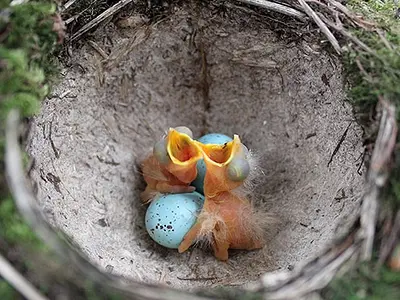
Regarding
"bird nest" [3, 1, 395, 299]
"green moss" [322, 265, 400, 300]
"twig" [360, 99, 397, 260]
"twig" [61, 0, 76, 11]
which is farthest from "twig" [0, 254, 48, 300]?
"twig" [61, 0, 76, 11]

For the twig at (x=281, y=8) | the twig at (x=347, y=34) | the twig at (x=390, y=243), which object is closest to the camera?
the twig at (x=390, y=243)

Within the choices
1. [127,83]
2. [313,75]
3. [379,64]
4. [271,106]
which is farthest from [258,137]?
[379,64]

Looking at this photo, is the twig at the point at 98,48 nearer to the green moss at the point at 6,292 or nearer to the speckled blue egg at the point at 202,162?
the speckled blue egg at the point at 202,162

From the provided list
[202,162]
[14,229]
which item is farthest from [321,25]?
[14,229]

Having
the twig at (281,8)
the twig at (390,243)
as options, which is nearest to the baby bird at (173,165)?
the twig at (281,8)

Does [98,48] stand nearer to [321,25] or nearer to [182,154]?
[182,154]

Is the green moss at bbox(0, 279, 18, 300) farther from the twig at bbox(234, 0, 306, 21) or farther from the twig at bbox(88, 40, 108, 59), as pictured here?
the twig at bbox(234, 0, 306, 21)
